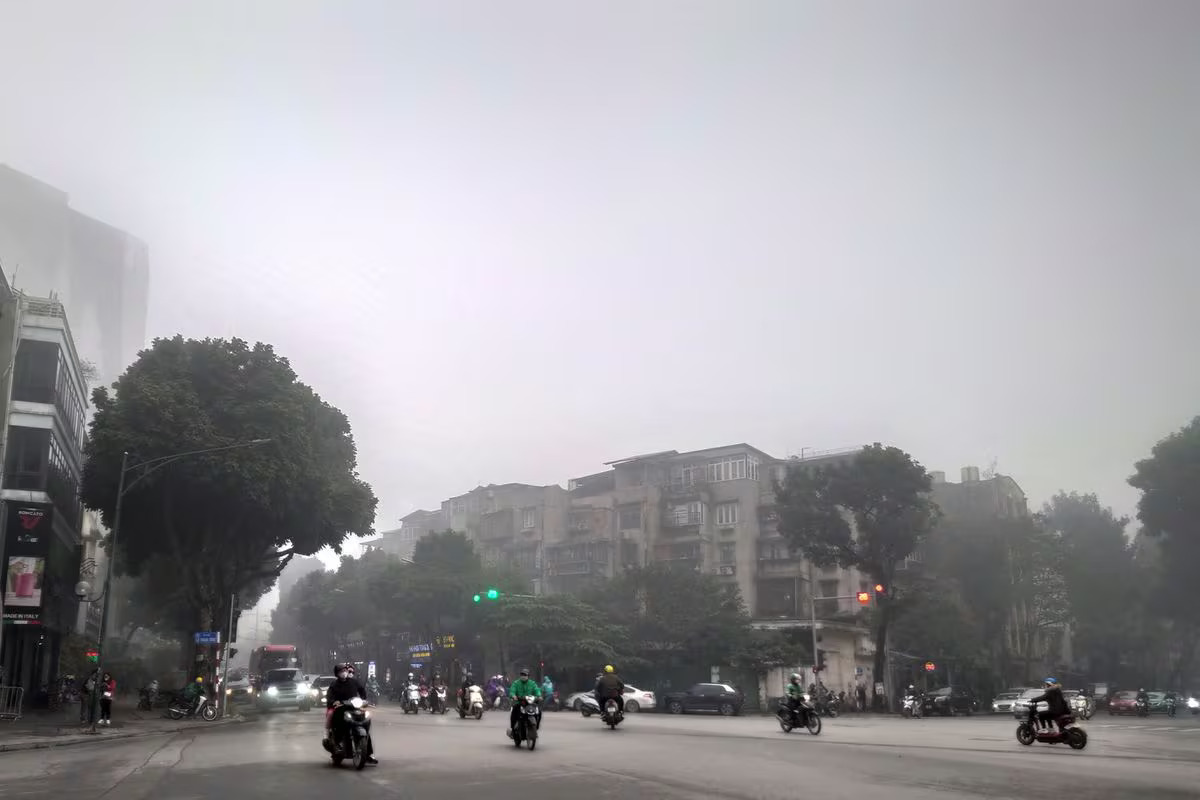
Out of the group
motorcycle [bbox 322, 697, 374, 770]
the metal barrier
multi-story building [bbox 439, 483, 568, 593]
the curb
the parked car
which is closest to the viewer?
motorcycle [bbox 322, 697, 374, 770]

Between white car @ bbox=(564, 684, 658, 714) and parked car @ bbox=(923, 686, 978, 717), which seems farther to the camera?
parked car @ bbox=(923, 686, 978, 717)

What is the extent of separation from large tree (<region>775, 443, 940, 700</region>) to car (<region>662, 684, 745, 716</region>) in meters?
13.1

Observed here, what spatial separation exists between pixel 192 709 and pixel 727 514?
43.3 m

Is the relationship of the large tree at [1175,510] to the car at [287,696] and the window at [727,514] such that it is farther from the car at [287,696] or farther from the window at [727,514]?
the car at [287,696]

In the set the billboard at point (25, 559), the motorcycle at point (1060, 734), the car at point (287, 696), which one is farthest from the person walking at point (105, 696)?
the motorcycle at point (1060, 734)

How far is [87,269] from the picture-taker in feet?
404

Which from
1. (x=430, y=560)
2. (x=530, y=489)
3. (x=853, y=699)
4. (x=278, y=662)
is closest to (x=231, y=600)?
(x=278, y=662)

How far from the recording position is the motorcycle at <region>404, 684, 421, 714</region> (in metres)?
39.2

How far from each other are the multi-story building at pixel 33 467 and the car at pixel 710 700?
28.5 m

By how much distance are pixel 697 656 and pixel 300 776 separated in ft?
148

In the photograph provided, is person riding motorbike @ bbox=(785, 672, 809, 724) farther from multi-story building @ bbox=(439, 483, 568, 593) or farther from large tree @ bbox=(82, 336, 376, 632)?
multi-story building @ bbox=(439, 483, 568, 593)

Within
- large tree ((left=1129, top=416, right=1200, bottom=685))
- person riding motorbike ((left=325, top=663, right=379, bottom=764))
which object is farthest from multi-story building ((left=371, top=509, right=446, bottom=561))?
person riding motorbike ((left=325, top=663, right=379, bottom=764))

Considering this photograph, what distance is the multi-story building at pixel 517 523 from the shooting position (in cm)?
8075

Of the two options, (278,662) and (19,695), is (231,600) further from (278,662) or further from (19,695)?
(278,662)
